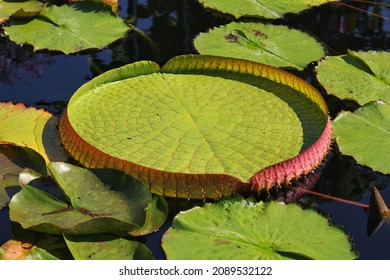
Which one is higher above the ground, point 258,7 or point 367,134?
point 258,7

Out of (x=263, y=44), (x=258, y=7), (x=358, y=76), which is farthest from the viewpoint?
(x=258, y=7)

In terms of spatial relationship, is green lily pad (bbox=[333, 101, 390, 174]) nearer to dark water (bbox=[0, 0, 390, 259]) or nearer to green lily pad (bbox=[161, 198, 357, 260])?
dark water (bbox=[0, 0, 390, 259])

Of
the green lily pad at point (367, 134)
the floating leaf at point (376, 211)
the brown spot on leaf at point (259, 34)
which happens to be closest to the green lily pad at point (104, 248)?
the floating leaf at point (376, 211)

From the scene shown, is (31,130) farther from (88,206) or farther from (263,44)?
(263,44)

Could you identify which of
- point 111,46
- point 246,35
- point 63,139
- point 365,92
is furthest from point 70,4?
point 365,92

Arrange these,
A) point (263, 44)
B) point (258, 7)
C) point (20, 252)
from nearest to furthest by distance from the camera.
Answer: point (20, 252), point (263, 44), point (258, 7)

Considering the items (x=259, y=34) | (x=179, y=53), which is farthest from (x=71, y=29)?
(x=259, y=34)

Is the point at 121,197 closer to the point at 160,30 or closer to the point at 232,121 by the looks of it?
the point at 232,121

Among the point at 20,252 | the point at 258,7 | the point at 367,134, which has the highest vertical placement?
the point at 258,7
